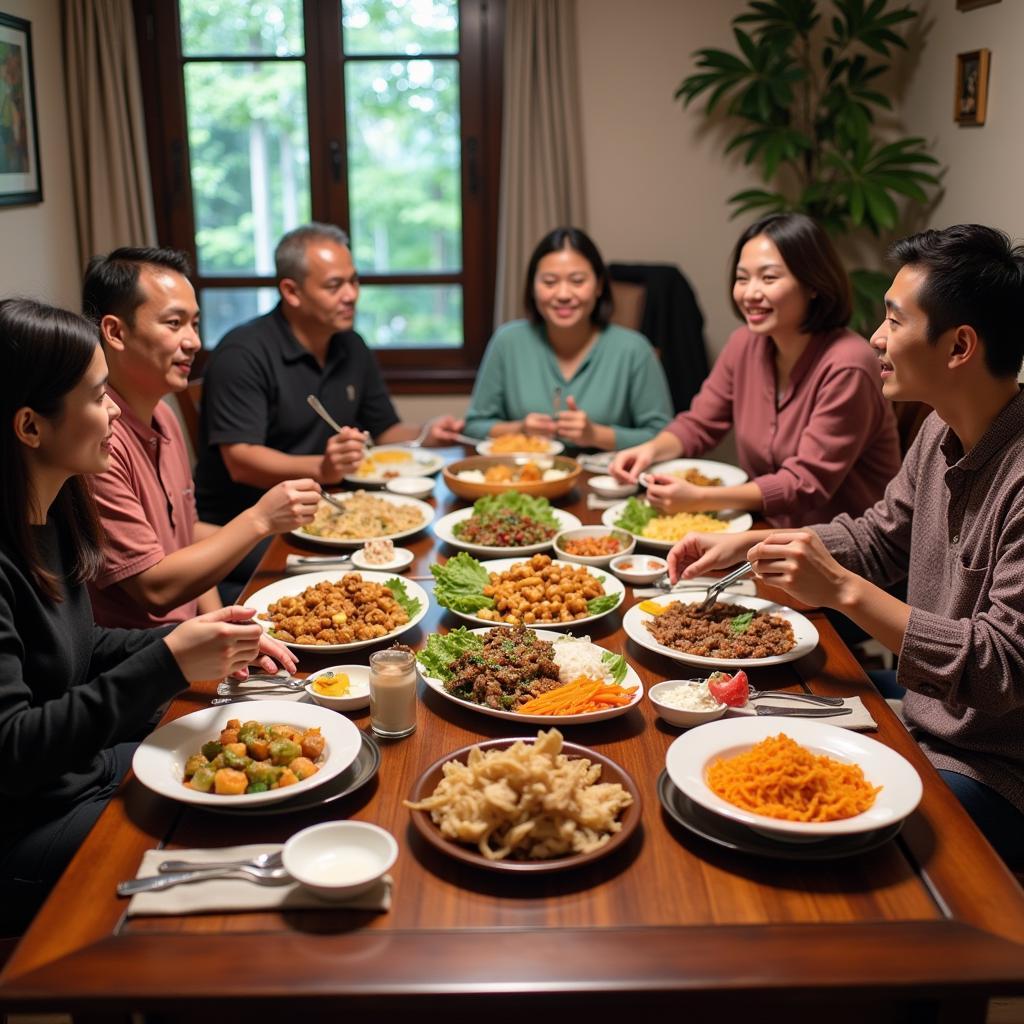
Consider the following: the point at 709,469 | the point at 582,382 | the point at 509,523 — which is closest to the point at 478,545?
the point at 509,523

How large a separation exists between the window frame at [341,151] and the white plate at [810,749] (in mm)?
4026

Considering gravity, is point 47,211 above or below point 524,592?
above

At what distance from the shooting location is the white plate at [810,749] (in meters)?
1.33

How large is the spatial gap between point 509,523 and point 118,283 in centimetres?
104

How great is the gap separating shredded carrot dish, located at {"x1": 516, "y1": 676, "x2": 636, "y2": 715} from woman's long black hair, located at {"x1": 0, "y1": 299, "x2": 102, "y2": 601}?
0.77 metres

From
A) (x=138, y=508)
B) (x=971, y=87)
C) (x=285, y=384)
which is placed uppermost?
(x=971, y=87)

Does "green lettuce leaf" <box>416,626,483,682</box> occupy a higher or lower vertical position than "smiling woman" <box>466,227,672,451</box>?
lower

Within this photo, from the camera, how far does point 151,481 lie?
244 cm

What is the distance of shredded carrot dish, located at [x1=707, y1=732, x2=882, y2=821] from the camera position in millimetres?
1385

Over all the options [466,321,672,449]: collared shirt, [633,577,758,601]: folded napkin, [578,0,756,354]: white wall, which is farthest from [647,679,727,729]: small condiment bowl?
[578,0,756,354]: white wall

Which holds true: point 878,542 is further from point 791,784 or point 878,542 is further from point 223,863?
point 223,863

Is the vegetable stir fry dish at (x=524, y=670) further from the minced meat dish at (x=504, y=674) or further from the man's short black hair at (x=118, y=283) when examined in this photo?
the man's short black hair at (x=118, y=283)

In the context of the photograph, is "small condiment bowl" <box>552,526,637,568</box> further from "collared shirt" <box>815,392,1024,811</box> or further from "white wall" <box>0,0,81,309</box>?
"white wall" <box>0,0,81,309</box>

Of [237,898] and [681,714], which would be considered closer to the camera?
[237,898]
